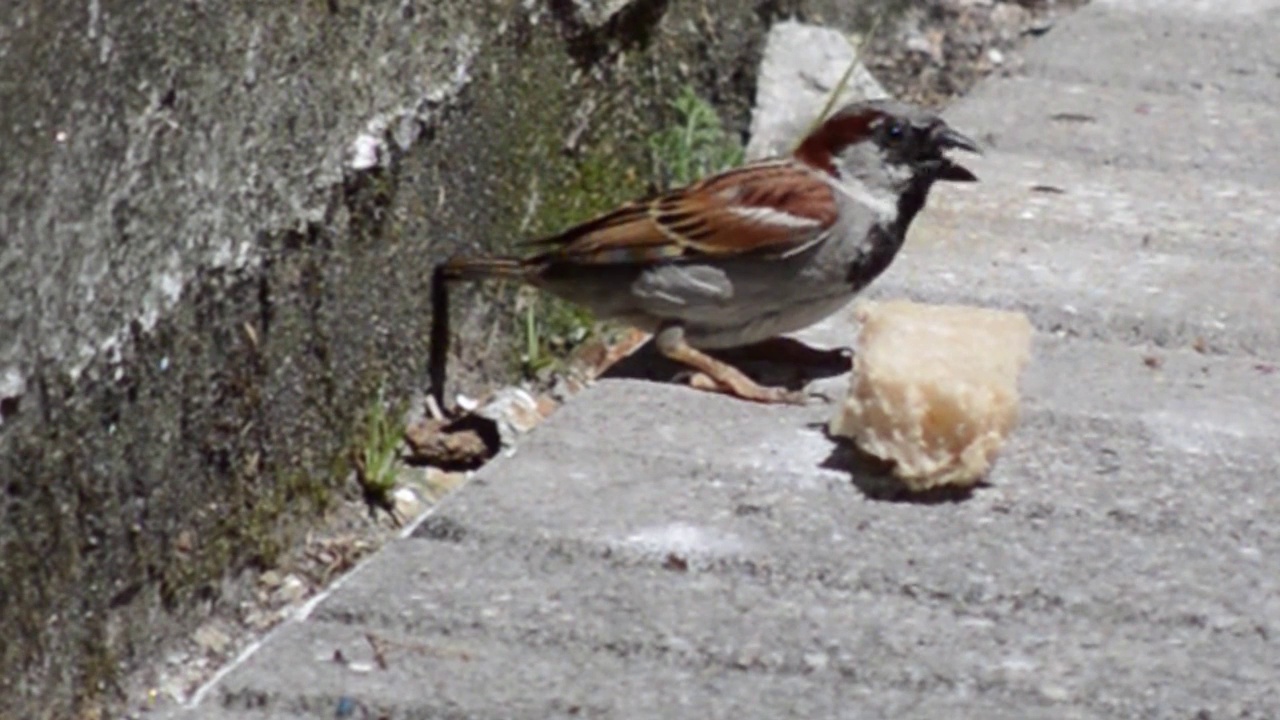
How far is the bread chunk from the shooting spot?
2.41 meters

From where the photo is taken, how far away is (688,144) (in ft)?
12.3

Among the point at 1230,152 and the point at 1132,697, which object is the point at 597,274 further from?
the point at 1132,697

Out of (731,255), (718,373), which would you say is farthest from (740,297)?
(718,373)

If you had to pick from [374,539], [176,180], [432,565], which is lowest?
[374,539]

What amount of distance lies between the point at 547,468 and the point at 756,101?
5.49 feet

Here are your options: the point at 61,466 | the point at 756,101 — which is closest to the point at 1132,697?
the point at 61,466

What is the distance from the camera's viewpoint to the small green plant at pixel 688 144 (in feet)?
12.2

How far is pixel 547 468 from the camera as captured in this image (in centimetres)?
244

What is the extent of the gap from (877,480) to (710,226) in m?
0.73

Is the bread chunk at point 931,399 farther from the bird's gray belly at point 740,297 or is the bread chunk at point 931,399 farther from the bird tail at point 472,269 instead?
the bird tail at point 472,269

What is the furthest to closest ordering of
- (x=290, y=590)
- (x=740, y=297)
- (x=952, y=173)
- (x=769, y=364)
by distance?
(x=952, y=173) < (x=740, y=297) < (x=769, y=364) < (x=290, y=590)

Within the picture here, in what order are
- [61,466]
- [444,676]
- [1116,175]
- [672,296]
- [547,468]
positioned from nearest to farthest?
[444,676]
[61,466]
[547,468]
[672,296]
[1116,175]

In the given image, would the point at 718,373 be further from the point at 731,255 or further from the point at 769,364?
the point at 731,255

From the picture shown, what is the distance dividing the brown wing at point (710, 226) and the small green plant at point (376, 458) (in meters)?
0.36
